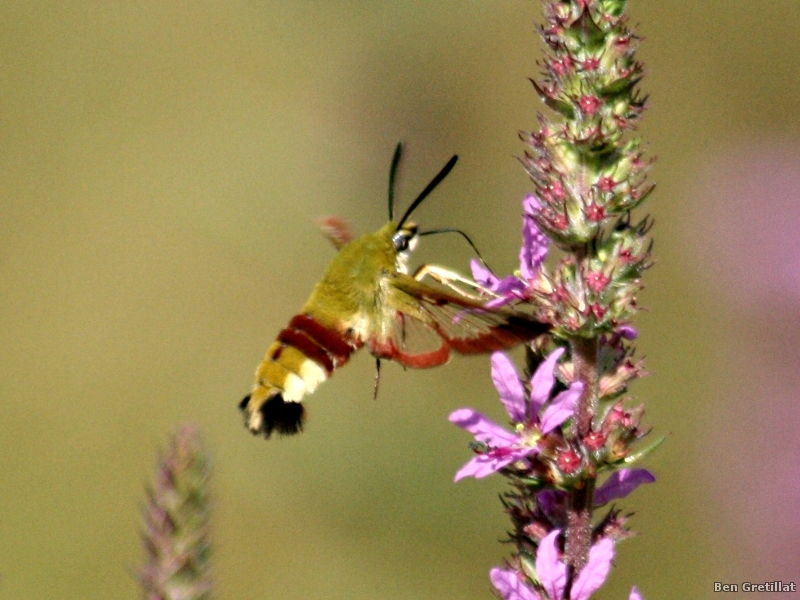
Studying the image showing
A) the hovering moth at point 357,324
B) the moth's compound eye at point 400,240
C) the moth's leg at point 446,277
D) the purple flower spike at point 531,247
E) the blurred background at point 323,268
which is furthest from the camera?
the blurred background at point 323,268

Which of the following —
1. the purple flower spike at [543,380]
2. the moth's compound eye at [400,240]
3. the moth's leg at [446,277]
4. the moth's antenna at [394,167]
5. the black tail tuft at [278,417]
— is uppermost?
the moth's antenna at [394,167]

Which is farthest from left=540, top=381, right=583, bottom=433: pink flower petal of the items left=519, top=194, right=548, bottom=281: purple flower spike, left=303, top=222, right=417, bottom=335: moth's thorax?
left=303, top=222, right=417, bottom=335: moth's thorax

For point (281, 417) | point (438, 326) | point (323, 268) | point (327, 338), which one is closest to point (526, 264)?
point (438, 326)

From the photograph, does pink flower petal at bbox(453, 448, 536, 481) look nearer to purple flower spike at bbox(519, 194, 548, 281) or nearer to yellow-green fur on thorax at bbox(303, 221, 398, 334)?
purple flower spike at bbox(519, 194, 548, 281)

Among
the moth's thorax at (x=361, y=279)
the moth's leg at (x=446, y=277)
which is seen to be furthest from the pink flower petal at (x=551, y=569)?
the moth's thorax at (x=361, y=279)

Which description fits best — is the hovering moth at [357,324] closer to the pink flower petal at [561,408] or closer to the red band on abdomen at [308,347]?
the red band on abdomen at [308,347]

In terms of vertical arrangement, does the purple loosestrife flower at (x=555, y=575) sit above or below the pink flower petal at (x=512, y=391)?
below

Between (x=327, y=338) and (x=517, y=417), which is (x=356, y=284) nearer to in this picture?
(x=327, y=338)

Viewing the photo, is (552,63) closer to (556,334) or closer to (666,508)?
(556,334)
